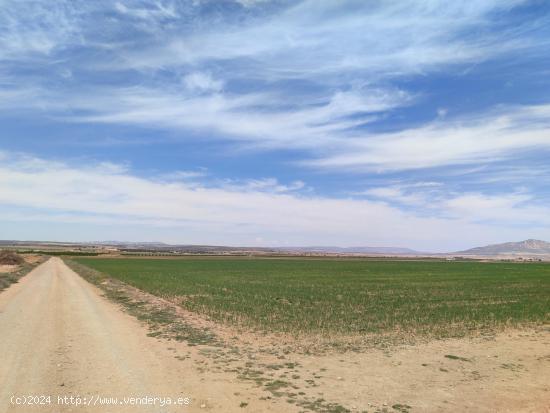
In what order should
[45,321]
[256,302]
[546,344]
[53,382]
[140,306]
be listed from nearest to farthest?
[53,382], [546,344], [45,321], [140,306], [256,302]

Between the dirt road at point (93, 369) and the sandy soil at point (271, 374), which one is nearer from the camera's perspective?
the dirt road at point (93, 369)

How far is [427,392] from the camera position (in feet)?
38.0

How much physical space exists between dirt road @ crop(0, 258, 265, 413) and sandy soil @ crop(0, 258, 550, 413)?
1.2 inches

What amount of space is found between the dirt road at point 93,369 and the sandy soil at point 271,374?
0.10 ft

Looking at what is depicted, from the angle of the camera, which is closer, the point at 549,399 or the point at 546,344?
the point at 549,399

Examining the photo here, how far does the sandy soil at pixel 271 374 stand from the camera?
10625 millimetres

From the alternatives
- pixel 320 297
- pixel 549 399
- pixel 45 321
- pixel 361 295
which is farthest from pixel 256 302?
pixel 549 399

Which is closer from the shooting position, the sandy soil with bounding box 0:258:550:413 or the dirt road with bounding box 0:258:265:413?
the dirt road with bounding box 0:258:265:413

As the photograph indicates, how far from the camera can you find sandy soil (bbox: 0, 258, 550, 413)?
1062 centimetres

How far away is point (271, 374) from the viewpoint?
12.9 metres

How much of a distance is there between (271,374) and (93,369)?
17.1 ft

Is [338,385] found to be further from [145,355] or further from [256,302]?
[256,302]

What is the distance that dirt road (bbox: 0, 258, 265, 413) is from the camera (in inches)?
400

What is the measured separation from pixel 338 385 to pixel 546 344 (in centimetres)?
1158
